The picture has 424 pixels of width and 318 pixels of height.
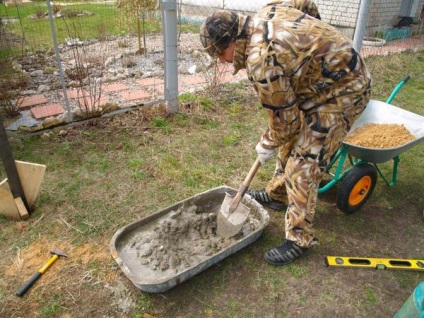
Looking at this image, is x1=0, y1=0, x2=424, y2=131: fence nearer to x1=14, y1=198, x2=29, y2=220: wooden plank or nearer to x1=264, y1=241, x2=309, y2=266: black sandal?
x1=14, y1=198, x2=29, y2=220: wooden plank

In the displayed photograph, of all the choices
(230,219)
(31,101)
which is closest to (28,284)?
(230,219)

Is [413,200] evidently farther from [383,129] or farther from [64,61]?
[64,61]

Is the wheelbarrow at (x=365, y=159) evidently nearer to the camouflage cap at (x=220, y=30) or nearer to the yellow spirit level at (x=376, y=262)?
the yellow spirit level at (x=376, y=262)

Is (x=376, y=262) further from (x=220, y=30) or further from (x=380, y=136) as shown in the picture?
(x=220, y=30)

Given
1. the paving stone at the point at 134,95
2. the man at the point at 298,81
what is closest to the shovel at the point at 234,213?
the man at the point at 298,81

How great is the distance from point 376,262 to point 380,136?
3.56 ft

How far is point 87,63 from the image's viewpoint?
5074 millimetres

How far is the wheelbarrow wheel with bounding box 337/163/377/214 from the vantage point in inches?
110

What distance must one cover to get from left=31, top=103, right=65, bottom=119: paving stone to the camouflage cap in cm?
305

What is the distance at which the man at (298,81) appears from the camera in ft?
6.18

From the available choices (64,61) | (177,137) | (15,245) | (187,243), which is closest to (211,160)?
(177,137)

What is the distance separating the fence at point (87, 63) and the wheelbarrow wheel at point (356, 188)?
2.51 m

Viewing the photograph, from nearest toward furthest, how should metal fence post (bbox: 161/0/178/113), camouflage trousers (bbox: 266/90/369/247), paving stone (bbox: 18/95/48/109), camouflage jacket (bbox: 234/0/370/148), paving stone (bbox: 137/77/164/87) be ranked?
camouflage jacket (bbox: 234/0/370/148), camouflage trousers (bbox: 266/90/369/247), metal fence post (bbox: 161/0/178/113), paving stone (bbox: 18/95/48/109), paving stone (bbox: 137/77/164/87)

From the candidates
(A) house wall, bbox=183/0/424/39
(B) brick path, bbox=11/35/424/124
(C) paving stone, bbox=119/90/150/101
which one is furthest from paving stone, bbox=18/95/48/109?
(A) house wall, bbox=183/0/424/39
